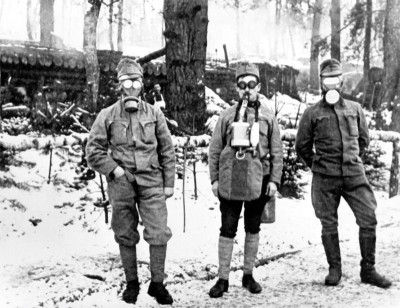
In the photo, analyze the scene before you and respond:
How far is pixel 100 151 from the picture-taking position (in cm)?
446

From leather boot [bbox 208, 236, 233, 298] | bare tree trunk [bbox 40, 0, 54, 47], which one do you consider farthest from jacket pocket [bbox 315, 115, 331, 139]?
bare tree trunk [bbox 40, 0, 54, 47]

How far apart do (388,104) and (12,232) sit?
11950mm

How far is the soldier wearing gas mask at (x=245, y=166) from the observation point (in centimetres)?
457

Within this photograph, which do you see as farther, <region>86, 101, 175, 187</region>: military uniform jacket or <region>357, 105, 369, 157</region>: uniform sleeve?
<region>357, 105, 369, 157</region>: uniform sleeve

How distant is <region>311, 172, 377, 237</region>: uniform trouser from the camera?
4.93 metres

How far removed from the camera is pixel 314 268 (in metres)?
5.46

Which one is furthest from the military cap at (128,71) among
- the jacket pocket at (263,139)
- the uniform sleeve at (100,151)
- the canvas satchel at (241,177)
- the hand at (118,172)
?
the jacket pocket at (263,139)

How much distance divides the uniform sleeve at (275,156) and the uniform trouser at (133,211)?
995 millimetres

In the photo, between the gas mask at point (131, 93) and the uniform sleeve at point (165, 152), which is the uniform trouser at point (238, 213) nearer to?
the uniform sleeve at point (165, 152)

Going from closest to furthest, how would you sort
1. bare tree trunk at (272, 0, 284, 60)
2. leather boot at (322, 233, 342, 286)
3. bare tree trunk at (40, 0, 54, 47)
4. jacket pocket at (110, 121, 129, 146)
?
jacket pocket at (110, 121, 129, 146), leather boot at (322, 233, 342, 286), bare tree trunk at (40, 0, 54, 47), bare tree trunk at (272, 0, 284, 60)

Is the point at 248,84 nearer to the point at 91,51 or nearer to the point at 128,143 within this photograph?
the point at 128,143

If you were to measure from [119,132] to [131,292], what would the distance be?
1.31 metres

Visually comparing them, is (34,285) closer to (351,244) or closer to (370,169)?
(351,244)

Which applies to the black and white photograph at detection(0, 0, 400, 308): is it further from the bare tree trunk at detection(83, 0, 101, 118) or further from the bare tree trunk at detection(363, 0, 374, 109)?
the bare tree trunk at detection(363, 0, 374, 109)
